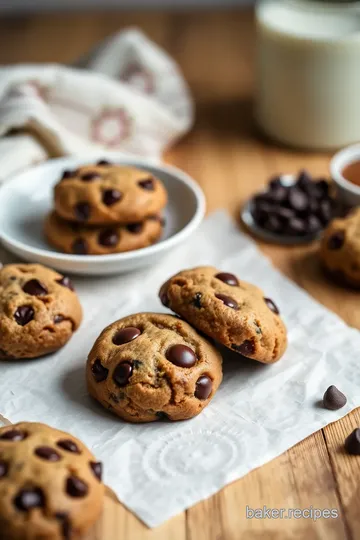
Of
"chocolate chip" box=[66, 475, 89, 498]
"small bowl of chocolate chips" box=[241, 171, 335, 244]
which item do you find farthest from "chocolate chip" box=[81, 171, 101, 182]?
"chocolate chip" box=[66, 475, 89, 498]

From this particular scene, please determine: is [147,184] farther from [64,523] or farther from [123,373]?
[64,523]

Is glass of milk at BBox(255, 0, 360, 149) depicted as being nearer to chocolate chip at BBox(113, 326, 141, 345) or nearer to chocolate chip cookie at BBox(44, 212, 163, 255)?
chocolate chip cookie at BBox(44, 212, 163, 255)

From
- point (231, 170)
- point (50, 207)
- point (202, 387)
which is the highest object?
point (202, 387)

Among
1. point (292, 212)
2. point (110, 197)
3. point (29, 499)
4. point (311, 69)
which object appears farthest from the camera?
point (311, 69)

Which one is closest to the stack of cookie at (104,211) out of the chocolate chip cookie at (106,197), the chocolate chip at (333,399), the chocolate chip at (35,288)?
the chocolate chip cookie at (106,197)

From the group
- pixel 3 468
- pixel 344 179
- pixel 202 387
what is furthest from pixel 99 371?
pixel 344 179

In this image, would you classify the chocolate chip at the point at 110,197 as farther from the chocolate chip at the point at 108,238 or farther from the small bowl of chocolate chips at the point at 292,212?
the small bowl of chocolate chips at the point at 292,212

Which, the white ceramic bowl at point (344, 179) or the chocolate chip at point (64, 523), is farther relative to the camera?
the white ceramic bowl at point (344, 179)
